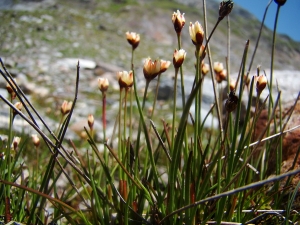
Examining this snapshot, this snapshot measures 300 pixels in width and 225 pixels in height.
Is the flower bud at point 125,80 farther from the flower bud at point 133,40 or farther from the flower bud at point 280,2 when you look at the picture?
the flower bud at point 280,2

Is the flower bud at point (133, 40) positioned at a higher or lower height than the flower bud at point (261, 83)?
higher

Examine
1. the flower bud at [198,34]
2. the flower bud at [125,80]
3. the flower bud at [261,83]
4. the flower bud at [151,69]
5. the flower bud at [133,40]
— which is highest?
the flower bud at [198,34]

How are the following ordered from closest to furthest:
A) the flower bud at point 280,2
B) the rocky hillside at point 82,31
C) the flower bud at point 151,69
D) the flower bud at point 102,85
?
the flower bud at point 280,2
the flower bud at point 151,69
the flower bud at point 102,85
the rocky hillside at point 82,31

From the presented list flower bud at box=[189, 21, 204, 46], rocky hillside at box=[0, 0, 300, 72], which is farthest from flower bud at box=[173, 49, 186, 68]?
rocky hillside at box=[0, 0, 300, 72]

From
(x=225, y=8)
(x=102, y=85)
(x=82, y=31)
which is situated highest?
(x=225, y=8)

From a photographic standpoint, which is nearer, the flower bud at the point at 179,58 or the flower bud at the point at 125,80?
the flower bud at the point at 179,58

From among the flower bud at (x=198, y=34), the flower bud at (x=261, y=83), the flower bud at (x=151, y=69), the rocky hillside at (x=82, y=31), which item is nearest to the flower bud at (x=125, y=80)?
the flower bud at (x=151, y=69)

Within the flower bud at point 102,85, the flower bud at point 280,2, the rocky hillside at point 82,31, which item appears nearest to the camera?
the flower bud at point 280,2

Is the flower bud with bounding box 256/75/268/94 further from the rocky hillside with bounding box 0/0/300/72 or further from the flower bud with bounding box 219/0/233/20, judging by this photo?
the rocky hillside with bounding box 0/0/300/72

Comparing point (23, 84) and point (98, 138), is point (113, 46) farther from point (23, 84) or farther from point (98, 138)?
point (98, 138)

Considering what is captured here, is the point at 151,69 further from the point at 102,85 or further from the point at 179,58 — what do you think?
Result: the point at 102,85

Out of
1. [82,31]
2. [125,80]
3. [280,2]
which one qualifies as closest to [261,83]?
[280,2]

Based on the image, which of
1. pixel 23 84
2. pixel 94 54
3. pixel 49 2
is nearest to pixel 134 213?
pixel 23 84
